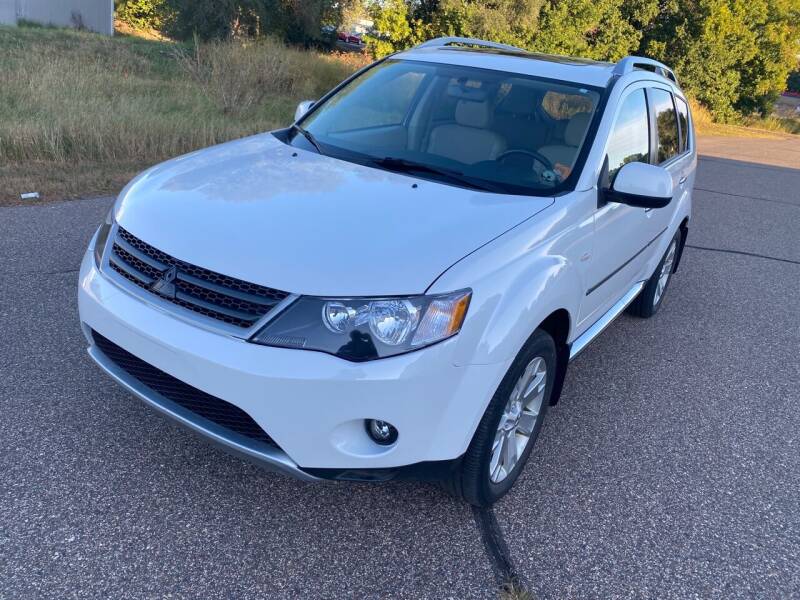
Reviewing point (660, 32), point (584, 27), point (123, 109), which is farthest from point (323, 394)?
point (660, 32)

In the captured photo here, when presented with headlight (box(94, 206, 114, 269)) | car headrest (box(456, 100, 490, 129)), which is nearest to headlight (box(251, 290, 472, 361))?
headlight (box(94, 206, 114, 269))

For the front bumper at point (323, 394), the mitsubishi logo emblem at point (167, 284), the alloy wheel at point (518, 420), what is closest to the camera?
the front bumper at point (323, 394)

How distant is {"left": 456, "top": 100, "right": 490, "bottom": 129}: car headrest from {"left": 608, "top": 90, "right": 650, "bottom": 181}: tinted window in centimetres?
66

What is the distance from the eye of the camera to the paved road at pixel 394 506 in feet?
8.16

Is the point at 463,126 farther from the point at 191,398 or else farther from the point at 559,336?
the point at 191,398

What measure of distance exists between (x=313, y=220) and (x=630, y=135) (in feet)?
6.81

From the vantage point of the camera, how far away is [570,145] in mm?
3451

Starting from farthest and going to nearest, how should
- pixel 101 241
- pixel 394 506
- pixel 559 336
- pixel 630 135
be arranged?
pixel 630 135 < pixel 559 336 < pixel 101 241 < pixel 394 506

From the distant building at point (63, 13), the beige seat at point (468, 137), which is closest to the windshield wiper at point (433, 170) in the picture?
the beige seat at point (468, 137)

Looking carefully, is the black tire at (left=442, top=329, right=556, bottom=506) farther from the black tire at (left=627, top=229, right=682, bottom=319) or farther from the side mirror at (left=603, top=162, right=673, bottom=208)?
the black tire at (left=627, top=229, right=682, bottom=319)

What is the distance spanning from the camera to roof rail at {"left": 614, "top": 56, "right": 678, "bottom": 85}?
3980 millimetres

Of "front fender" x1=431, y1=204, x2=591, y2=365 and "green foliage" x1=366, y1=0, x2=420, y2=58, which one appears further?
"green foliage" x1=366, y1=0, x2=420, y2=58

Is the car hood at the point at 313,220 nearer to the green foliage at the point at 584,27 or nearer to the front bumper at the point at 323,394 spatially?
the front bumper at the point at 323,394

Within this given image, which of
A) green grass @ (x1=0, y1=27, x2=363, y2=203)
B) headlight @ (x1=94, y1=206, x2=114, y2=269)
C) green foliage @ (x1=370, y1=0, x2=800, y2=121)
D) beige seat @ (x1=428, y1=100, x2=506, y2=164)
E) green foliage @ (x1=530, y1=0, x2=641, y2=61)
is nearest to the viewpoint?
headlight @ (x1=94, y1=206, x2=114, y2=269)
